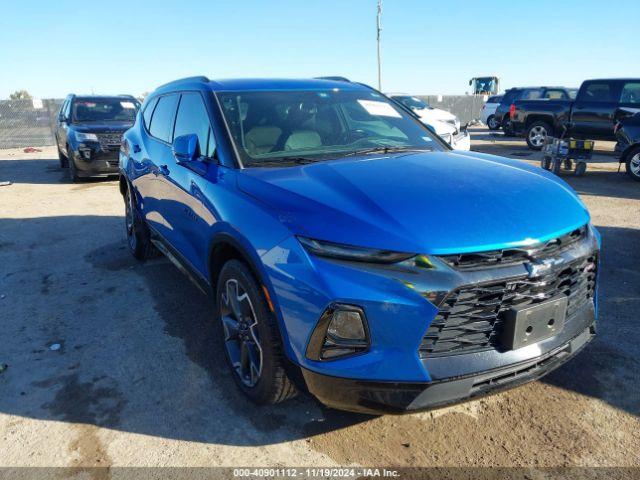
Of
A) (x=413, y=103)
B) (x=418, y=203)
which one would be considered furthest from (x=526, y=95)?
(x=418, y=203)

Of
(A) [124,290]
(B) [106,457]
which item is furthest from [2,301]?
(B) [106,457]

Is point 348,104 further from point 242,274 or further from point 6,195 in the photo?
point 6,195

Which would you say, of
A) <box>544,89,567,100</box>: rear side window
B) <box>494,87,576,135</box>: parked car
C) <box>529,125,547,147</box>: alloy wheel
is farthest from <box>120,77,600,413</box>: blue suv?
<box>544,89,567,100</box>: rear side window

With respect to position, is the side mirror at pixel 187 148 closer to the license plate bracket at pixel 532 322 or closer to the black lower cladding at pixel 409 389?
the black lower cladding at pixel 409 389

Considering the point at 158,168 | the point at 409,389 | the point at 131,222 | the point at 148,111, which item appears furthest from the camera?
the point at 131,222

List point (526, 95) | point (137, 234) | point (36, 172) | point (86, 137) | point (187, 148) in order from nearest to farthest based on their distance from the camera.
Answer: point (187, 148) → point (137, 234) → point (86, 137) → point (36, 172) → point (526, 95)

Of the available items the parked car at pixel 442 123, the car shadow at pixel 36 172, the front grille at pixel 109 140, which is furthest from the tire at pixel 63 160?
the parked car at pixel 442 123

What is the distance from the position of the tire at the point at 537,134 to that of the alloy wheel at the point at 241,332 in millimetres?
14070

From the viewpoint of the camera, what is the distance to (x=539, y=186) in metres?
2.63

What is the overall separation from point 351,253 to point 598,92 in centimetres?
1390

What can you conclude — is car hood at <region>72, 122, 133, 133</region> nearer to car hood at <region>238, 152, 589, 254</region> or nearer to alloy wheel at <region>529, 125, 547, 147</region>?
car hood at <region>238, 152, 589, 254</region>

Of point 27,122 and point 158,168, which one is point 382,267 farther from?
point 27,122

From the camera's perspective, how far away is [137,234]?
5355 millimetres

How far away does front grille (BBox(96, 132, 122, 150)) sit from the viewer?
34.6 feet
